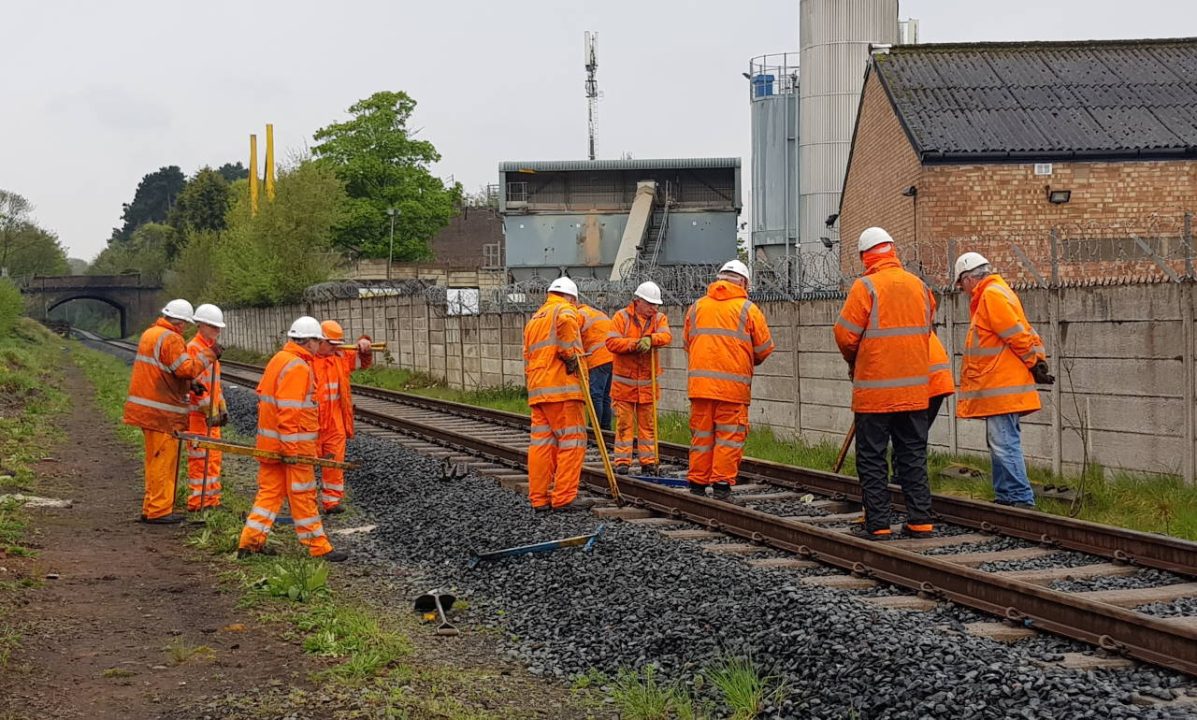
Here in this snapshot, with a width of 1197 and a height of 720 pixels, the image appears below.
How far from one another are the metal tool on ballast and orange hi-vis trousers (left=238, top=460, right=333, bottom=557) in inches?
52.8

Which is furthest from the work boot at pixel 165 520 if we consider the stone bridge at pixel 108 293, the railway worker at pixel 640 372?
the stone bridge at pixel 108 293

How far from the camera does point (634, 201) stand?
52000 millimetres

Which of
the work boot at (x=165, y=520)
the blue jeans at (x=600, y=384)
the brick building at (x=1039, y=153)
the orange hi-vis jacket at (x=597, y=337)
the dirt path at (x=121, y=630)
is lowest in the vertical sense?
the dirt path at (x=121, y=630)

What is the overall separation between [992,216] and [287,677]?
18511 mm

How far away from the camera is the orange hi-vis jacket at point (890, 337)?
8.47 meters

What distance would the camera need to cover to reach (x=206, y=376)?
12.0 meters

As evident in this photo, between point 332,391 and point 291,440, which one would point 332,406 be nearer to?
point 332,391

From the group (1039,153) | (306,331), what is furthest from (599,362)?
(1039,153)

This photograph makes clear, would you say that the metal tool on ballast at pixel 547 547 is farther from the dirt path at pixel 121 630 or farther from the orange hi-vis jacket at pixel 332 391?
the orange hi-vis jacket at pixel 332 391

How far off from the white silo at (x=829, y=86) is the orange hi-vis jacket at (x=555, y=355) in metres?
24.0

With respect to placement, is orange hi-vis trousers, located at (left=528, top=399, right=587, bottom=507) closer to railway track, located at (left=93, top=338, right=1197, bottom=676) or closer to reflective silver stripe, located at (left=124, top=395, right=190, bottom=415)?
railway track, located at (left=93, top=338, right=1197, bottom=676)

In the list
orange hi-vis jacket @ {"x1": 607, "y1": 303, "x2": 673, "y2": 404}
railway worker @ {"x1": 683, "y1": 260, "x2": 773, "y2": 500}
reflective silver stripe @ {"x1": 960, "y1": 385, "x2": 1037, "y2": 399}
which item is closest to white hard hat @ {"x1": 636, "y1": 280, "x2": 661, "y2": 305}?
orange hi-vis jacket @ {"x1": 607, "y1": 303, "x2": 673, "y2": 404}

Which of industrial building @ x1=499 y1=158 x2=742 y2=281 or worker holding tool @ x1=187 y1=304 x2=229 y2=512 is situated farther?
industrial building @ x1=499 y1=158 x2=742 y2=281

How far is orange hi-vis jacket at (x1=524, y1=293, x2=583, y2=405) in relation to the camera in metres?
10.1
